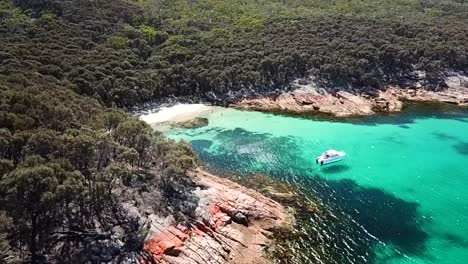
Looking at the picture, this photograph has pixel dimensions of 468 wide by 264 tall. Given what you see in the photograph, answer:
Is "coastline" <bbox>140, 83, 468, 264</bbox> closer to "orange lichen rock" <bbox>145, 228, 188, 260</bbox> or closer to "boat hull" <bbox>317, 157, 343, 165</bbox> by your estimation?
"orange lichen rock" <bbox>145, 228, 188, 260</bbox>

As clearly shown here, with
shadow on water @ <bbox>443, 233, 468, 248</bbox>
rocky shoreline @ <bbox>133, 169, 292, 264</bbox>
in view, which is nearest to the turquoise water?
shadow on water @ <bbox>443, 233, 468, 248</bbox>

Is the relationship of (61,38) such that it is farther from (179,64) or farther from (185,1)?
(185,1)

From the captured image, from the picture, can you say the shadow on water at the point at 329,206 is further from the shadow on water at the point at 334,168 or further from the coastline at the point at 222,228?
the coastline at the point at 222,228

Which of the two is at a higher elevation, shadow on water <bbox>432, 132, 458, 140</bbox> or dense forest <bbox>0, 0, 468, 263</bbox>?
dense forest <bbox>0, 0, 468, 263</bbox>

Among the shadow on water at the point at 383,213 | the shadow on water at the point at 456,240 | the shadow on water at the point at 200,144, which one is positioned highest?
the shadow on water at the point at 200,144

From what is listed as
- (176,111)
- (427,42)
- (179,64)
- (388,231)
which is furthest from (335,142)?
(427,42)

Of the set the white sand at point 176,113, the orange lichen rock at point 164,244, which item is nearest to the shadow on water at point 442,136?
the white sand at point 176,113
